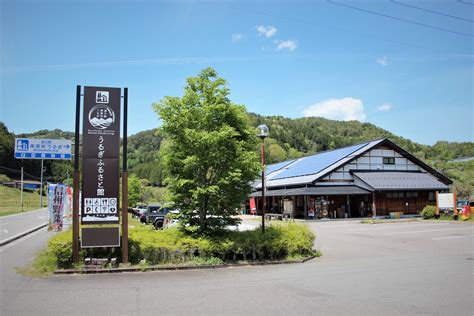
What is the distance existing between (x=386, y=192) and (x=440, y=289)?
90.6 ft

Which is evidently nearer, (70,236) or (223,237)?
(70,236)

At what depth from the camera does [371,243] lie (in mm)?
15391

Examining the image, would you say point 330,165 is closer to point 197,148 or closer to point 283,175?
point 283,175

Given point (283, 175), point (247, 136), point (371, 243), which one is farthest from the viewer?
point (283, 175)

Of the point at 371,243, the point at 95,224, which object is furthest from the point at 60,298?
the point at 371,243

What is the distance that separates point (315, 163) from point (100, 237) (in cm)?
3004

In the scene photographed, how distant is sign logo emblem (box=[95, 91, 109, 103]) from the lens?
10.0 m

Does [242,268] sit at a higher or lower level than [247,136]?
lower

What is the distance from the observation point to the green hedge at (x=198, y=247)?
9719 mm

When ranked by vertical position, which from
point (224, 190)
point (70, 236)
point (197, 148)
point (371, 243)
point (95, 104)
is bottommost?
point (371, 243)

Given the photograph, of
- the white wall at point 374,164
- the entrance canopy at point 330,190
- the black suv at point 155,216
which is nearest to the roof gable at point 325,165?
the white wall at point 374,164

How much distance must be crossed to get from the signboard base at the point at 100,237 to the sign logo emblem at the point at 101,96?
345cm

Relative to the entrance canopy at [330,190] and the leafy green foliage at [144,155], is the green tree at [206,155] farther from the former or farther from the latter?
the leafy green foliage at [144,155]

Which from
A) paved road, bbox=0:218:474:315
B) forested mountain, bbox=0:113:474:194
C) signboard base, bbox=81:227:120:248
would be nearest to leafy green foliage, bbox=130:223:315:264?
signboard base, bbox=81:227:120:248
